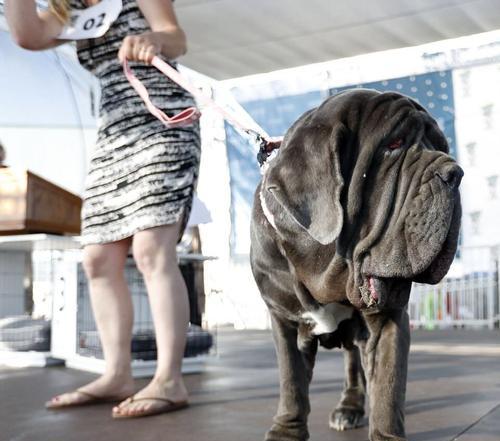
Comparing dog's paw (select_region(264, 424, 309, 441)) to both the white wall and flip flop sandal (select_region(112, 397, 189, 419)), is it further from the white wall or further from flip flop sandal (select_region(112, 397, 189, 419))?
the white wall

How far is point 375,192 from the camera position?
93 cm

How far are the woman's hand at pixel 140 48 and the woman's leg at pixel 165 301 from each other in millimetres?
431

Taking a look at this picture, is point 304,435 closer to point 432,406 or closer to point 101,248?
point 432,406

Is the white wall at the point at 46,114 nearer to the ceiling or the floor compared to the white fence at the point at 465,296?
nearer to the ceiling

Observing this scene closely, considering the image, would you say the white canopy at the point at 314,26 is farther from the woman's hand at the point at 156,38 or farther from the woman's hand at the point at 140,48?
the woman's hand at the point at 140,48

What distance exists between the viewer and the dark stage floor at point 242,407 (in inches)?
55.4

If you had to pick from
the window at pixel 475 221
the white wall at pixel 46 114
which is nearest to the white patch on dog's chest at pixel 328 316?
the window at pixel 475 221

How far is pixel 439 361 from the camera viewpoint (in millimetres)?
3090

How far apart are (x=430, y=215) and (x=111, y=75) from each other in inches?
47.4

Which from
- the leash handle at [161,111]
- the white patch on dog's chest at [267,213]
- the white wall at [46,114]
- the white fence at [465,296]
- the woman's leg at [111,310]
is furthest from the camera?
the white wall at [46,114]

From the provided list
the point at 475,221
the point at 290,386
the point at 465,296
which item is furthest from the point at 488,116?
the point at 290,386

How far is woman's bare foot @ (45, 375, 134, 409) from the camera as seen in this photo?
179 cm

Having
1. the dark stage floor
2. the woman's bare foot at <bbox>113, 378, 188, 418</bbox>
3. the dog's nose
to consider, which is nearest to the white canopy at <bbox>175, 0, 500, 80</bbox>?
the dark stage floor

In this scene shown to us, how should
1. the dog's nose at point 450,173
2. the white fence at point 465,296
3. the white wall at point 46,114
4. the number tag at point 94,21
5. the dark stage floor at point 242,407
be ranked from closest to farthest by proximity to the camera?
the dog's nose at point 450,173 → the dark stage floor at point 242,407 → the number tag at point 94,21 → the white fence at point 465,296 → the white wall at point 46,114
